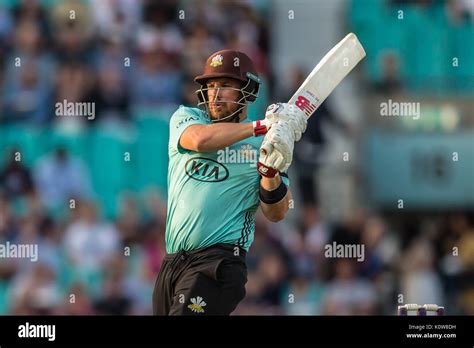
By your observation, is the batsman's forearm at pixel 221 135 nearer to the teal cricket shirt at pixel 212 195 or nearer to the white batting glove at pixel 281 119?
the white batting glove at pixel 281 119

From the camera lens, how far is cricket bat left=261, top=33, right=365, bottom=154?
684cm

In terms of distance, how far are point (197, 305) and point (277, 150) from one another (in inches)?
35.8

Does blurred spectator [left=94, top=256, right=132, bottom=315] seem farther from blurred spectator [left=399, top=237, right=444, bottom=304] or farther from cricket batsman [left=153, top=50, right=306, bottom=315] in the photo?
cricket batsman [left=153, top=50, right=306, bottom=315]

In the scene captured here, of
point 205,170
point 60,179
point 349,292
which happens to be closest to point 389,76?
point 349,292

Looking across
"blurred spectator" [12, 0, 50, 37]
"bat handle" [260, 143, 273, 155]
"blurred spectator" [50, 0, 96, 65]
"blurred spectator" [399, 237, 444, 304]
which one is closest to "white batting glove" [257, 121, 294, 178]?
"bat handle" [260, 143, 273, 155]

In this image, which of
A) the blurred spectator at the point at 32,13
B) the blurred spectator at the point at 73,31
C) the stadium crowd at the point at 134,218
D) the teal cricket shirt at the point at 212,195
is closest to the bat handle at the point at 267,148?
the teal cricket shirt at the point at 212,195

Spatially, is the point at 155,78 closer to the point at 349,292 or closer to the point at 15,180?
the point at 15,180

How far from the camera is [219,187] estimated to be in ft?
22.0

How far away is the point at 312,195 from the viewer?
11.8m

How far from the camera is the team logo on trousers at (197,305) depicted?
21.4ft

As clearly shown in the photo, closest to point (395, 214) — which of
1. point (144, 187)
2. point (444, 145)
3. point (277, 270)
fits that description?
point (444, 145)
